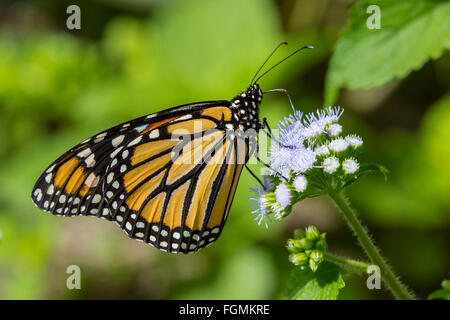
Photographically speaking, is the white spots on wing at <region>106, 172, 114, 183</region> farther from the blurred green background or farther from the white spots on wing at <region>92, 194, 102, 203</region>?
the blurred green background

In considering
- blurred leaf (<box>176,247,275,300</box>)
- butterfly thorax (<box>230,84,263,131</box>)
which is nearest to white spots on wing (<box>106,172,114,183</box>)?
butterfly thorax (<box>230,84,263,131</box>)

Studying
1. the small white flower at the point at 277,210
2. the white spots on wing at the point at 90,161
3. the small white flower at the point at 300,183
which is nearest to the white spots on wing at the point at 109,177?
the white spots on wing at the point at 90,161

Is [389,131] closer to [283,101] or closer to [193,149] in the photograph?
[283,101]

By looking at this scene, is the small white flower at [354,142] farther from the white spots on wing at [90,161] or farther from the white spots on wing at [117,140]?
the white spots on wing at [90,161]

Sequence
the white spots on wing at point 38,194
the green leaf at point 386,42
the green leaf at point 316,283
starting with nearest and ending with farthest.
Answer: the green leaf at point 316,283 → the green leaf at point 386,42 → the white spots on wing at point 38,194

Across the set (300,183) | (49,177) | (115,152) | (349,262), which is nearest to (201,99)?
(115,152)

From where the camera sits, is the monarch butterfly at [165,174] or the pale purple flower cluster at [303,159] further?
the monarch butterfly at [165,174]

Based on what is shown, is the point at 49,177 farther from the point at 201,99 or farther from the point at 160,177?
the point at 201,99
